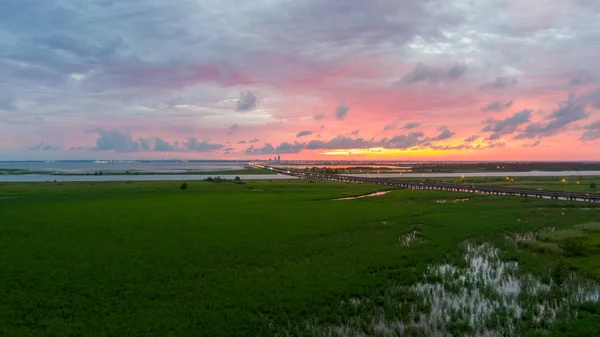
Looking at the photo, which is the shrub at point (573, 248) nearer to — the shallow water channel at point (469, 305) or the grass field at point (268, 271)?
the grass field at point (268, 271)

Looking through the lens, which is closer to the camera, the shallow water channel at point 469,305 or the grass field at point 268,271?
the shallow water channel at point 469,305

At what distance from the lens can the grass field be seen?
1173cm

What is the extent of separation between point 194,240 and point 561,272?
65.2 ft

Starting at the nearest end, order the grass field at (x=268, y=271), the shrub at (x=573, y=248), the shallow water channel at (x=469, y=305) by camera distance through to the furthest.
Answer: the shallow water channel at (x=469, y=305), the grass field at (x=268, y=271), the shrub at (x=573, y=248)

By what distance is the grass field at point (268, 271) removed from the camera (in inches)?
462

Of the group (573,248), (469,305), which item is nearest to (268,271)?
(469,305)

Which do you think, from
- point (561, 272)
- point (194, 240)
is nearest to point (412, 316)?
point (561, 272)

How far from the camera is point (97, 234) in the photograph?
82.9 feet

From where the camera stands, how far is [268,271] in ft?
55.5

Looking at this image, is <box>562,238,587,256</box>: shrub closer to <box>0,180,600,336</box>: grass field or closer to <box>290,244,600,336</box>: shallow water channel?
<box>0,180,600,336</box>: grass field

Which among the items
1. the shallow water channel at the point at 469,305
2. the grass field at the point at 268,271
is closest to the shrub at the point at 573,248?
the grass field at the point at 268,271

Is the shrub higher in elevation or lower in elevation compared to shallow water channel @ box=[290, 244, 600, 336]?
higher

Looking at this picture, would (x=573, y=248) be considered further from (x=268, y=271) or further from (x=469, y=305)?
(x=268, y=271)

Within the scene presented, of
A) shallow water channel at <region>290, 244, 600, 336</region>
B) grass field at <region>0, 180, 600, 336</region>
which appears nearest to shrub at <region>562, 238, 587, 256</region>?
grass field at <region>0, 180, 600, 336</region>
